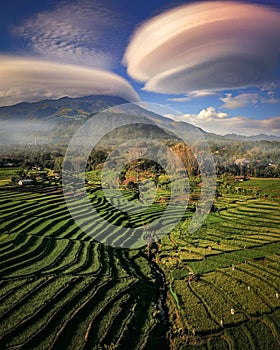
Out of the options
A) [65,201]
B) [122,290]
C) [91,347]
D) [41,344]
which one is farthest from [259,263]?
[65,201]

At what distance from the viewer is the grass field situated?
11.3 m

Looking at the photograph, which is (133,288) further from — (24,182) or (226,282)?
(24,182)

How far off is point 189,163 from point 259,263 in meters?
37.8

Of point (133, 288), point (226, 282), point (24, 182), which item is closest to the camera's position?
point (133, 288)

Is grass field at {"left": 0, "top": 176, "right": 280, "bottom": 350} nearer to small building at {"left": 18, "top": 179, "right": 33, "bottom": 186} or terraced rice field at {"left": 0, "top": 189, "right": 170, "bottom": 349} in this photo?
terraced rice field at {"left": 0, "top": 189, "right": 170, "bottom": 349}

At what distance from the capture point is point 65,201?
1176 inches

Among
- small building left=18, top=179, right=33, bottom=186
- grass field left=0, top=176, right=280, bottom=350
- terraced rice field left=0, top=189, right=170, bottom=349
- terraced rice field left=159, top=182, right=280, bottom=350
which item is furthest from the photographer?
small building left=18, top=179, right=33, bottom=186

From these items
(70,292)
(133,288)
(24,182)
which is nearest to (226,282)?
(133,288)

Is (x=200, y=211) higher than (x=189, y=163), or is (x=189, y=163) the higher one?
(x=189, y=163)

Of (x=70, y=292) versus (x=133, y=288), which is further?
(x=133, y=288)

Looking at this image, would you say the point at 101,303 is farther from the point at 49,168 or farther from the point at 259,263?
the point at 49,168

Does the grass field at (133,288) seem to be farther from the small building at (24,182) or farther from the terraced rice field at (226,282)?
the small building at (24,182)

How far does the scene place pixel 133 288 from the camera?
14.9 meters

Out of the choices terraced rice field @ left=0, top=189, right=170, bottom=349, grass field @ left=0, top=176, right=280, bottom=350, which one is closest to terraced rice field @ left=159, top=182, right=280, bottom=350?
grass field @ left=0, top=176, right=280, bottom=350
